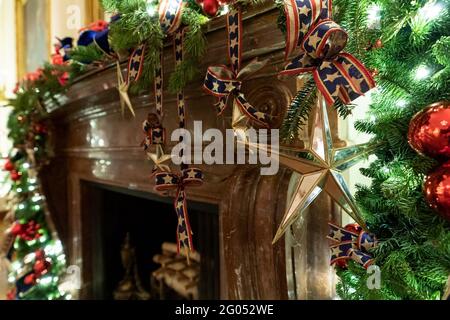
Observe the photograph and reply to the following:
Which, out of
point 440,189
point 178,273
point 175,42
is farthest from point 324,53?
point 178,273

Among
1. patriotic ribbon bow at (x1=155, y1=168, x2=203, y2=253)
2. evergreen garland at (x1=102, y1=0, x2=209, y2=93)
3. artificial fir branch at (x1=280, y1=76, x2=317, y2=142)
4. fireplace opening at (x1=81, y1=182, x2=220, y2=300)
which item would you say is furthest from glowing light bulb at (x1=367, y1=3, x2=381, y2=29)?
fireplace opening at (x1=81, y1=182, x2=220, y2=300)

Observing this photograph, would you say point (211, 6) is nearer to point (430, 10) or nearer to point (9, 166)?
point (430, 10)

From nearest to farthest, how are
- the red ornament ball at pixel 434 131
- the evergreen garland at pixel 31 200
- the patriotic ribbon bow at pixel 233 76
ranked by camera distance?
the red ornament ball at pixel 434 131 < the patriotic ribbon bow at pixel 233 76 < the evergreen garland at pixel 31 200

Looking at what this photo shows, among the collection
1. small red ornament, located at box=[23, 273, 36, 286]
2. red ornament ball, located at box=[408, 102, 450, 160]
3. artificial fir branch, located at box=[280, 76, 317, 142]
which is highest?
artificial fir branch, located at box=[280, 76, 317, 142]

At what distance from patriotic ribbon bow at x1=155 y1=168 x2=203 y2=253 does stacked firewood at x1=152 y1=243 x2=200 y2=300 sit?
0.97m

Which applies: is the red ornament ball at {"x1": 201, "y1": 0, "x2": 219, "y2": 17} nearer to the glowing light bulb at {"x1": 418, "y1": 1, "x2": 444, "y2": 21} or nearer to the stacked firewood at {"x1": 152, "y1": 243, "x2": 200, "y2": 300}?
the glowing light bulb at {"x1": 418, "y1": 1, "x2": 444, "y2": 21}

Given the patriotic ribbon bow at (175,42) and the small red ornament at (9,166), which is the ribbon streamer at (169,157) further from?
the small red ornament at (9,166)

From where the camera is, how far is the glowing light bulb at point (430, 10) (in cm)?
52

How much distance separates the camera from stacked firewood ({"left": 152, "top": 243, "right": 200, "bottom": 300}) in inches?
68.9

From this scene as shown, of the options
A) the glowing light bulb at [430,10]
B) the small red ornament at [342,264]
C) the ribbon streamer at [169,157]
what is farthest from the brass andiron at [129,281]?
the glowing light bulb at [430,10]

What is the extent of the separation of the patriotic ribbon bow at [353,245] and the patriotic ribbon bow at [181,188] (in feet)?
1.00
